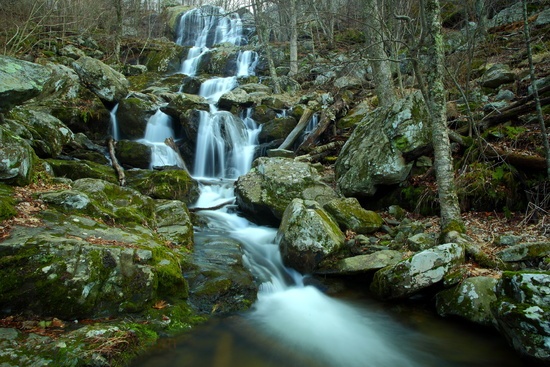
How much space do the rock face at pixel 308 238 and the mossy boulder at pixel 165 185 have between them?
3.82m

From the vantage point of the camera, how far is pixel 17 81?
489cm

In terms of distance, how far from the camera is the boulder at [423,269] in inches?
173

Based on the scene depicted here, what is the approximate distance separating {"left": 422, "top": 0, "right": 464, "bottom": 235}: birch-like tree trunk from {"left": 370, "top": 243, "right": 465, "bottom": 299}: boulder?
85cm

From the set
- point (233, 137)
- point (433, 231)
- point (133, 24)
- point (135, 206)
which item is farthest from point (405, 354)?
point (133, 24)

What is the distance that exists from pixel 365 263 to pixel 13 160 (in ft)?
18.6

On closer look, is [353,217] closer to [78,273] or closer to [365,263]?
[365,263]

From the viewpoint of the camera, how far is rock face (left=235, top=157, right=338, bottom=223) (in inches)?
305

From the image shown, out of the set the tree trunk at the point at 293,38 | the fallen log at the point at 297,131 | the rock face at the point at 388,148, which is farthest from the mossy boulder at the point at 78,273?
the tree trunk at the point at 293,38

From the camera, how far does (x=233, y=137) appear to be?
42.7 ft

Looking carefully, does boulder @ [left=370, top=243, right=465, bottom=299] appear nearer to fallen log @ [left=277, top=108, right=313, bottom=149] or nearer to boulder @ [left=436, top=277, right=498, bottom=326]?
boulder @ [left=436, top=277, right=498, bottom=326]

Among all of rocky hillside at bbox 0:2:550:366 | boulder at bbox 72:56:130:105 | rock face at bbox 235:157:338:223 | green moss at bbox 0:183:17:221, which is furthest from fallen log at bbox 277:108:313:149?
green moss at bbox 0:183:17:221

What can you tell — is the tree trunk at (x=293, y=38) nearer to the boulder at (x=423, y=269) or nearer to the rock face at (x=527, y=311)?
the boulder at (x=423, y=269)

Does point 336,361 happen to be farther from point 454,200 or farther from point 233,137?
point 233,137

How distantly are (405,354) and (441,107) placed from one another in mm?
3700
